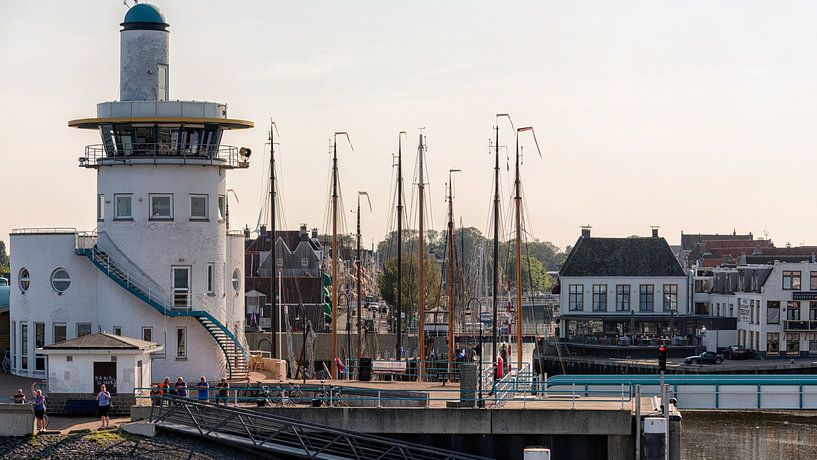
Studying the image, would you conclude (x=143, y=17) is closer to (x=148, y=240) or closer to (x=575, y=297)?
(x=148, y=240)

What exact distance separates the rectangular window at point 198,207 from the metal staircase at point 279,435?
13.6 meters

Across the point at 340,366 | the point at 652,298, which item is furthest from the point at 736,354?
the point at 340,366

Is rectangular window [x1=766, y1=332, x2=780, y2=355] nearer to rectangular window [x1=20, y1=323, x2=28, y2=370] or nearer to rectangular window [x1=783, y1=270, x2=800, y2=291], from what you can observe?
rectangular window [x1=783, y1=270, x2=800, y2=291]

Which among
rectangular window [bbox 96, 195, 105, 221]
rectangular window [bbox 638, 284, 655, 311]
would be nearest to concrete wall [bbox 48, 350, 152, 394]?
rectangular window [bbox 96, 195, 105, 221]

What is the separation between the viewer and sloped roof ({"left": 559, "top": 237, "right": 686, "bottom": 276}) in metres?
119

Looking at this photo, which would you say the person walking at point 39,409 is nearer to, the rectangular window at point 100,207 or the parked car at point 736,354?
the rectangular window at point 100,207

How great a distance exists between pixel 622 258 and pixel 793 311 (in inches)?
566

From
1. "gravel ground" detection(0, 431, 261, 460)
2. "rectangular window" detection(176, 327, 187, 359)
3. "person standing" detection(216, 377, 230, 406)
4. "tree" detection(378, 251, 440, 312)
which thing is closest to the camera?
"gravel ground" detection(0, 431, 261, 460)

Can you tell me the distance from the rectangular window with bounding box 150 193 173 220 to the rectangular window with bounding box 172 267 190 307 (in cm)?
206

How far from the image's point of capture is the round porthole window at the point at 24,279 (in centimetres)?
6278

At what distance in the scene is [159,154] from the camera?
61.2 m

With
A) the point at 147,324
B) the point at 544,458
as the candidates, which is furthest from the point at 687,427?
the point at 544,458

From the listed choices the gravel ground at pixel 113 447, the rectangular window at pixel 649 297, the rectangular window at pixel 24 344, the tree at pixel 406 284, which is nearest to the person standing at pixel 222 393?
the gravel ground at pixel 113 447

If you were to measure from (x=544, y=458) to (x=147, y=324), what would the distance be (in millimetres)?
21693
